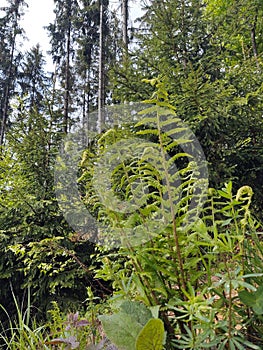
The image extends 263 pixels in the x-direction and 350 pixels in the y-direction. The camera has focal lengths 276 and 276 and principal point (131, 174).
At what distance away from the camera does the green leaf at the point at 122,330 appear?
1.99 feet

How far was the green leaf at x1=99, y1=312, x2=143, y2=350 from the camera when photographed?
61cm

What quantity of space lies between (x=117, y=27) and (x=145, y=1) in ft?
21.0

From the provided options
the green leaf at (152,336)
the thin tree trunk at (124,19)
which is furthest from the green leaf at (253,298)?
the thin tree trunk at (124,19)

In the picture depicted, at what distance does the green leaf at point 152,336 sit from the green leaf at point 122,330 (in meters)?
0.06

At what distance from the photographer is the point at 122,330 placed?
2.02 ft

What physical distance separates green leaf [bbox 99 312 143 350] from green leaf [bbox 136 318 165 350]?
0.19 feet

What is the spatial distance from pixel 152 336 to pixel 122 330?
0.34ft

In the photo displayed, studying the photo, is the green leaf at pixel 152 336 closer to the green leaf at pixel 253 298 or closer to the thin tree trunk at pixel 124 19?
the green leaf at pixel 253 298

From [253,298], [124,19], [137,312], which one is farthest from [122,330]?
[124,19]

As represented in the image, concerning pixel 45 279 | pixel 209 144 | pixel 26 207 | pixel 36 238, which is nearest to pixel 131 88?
pixel 209 144

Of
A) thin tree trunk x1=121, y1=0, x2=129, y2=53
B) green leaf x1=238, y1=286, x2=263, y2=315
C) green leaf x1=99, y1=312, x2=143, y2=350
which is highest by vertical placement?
thin tree trunk x1=121, y1=0, x2=129, y2=53

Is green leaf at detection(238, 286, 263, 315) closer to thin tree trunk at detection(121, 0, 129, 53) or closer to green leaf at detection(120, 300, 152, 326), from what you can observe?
green leaf at detection(120, 300, 152, 326)

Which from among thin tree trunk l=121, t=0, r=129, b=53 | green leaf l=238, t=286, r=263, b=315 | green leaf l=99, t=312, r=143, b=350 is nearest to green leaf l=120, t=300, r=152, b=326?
green leaf l=99, t=312, r=143, b=350

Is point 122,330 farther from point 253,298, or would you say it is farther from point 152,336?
point 253,298
